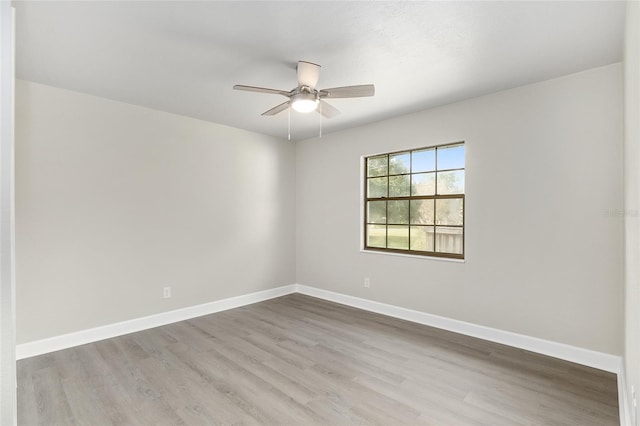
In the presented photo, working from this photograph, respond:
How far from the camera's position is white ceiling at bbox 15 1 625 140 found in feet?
6.21

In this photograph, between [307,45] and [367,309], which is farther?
[367,309]

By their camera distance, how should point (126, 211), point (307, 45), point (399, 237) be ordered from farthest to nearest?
point (399, 237), point (126, 211), point (307, 45)

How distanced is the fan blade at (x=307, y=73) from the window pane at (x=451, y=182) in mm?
2017

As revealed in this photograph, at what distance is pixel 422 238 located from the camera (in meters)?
3.84

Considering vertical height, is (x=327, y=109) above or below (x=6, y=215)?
above

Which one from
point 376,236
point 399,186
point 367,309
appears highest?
point 399,186

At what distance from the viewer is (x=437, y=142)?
362cm

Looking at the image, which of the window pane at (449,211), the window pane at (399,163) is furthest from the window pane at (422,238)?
the window pane at (399,163)

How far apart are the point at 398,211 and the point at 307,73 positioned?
2.34m

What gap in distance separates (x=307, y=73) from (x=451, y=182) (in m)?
2.17
